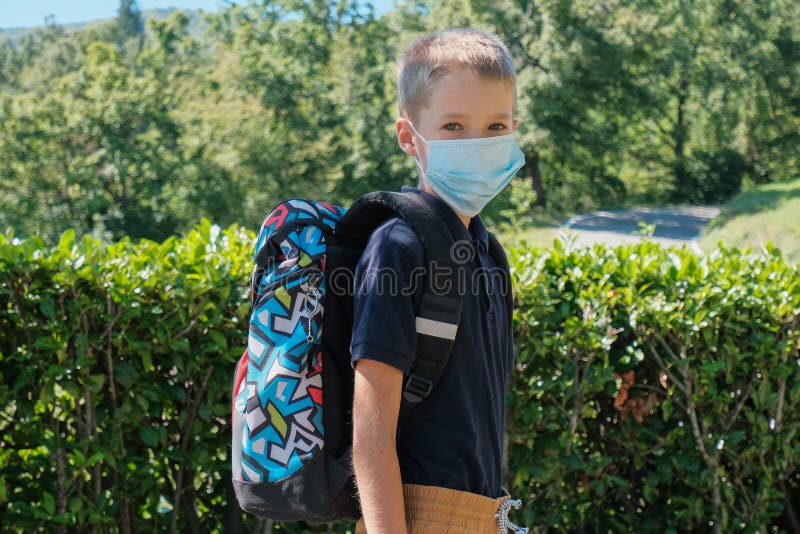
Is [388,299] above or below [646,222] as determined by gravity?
above

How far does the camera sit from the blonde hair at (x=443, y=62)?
5.54 feet

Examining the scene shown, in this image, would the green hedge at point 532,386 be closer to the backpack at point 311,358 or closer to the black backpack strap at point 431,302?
the backpack at point 311,358

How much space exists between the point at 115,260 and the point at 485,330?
5.90ft

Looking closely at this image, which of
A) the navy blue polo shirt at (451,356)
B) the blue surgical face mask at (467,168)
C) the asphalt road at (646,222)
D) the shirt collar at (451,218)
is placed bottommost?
the asphalt road at (646,222)

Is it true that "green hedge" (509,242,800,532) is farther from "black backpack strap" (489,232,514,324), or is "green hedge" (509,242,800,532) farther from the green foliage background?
the green foliage background

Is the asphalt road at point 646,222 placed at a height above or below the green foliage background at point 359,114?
below

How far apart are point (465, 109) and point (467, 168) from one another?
12 cm

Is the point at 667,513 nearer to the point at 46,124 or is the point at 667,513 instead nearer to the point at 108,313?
the point at 108,313

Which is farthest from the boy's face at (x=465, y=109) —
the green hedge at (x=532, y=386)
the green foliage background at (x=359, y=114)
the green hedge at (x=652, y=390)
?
the green foliage background at (x=359, y=114)

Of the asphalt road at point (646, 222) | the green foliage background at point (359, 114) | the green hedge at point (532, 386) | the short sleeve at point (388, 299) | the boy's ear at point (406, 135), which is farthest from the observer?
the green foliage background at point (359, 114)

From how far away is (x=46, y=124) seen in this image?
28.1m

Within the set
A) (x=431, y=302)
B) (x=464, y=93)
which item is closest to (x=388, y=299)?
(x=431, y=302)

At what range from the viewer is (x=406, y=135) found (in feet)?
5.91

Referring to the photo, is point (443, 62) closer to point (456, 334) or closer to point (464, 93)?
point (464, 93)
